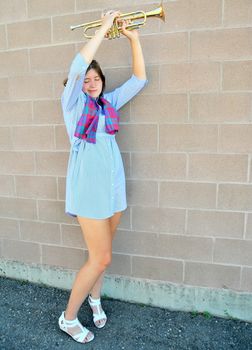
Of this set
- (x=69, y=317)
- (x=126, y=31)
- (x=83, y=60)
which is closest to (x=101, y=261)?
(x=69, y=317)

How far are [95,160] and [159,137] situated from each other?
57 cm

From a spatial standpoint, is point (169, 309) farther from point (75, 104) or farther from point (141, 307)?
point (75, 104)

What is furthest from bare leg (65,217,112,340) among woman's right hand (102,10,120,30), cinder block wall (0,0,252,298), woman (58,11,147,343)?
woman's right hand (102,10,120,30)

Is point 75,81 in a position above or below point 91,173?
above

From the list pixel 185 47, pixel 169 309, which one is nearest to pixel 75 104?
pixel 185 47

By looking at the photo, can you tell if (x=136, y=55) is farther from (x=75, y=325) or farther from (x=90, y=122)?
(x=75, y=325)

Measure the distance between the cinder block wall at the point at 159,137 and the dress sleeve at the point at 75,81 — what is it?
1.93ft

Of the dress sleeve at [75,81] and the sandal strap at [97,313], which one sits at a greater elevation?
the dress sleeve at [75,81]

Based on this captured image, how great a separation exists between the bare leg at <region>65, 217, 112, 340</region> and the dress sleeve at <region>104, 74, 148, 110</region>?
810 millimetres

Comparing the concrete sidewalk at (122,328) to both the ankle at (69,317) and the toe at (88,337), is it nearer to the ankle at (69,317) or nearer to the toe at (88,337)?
the toe at (88,337)

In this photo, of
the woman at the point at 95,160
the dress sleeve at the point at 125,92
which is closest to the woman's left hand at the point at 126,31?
the woman at the point at 95,160

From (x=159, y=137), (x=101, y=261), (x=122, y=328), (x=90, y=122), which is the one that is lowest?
(x=122, y=328)

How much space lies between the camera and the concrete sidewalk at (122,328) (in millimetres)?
2434

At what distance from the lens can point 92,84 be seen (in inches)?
89.8
